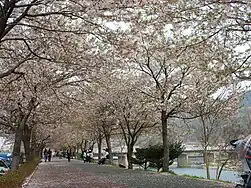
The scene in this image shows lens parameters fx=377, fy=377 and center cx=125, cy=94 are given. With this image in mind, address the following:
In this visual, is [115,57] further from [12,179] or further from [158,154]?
[158,154]

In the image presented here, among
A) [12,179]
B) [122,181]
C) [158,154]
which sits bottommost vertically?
[122,181]

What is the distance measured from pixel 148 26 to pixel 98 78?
19.0ft

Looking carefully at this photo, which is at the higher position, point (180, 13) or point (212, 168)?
point (180, 13)

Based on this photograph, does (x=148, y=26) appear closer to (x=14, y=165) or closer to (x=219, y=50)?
(x=219, y=50)

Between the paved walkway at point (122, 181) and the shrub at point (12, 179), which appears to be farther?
the paved walkway at point (122, 181)

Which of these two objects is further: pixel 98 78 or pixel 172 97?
pixel 172 97

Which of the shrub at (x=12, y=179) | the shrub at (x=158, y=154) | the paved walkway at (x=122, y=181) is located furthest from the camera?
the shrub at (x=158, y=154)

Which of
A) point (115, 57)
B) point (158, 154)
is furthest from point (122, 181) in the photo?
point (158, 154)

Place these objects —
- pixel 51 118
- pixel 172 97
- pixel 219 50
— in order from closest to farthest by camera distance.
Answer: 1. pixel 219 50
2. pixel 172 97
3. pixel 51 118

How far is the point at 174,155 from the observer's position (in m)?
32.2

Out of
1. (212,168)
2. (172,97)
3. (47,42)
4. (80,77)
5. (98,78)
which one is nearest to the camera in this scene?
(47,42)

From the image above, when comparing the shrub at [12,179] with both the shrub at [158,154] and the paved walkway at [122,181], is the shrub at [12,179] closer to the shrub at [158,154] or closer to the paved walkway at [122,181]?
the paved walkway at [122,181]

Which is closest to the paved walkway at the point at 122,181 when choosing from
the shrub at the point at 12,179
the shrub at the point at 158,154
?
the shrub at the point at 12,179

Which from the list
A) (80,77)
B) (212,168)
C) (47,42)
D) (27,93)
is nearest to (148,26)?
(47,42)
